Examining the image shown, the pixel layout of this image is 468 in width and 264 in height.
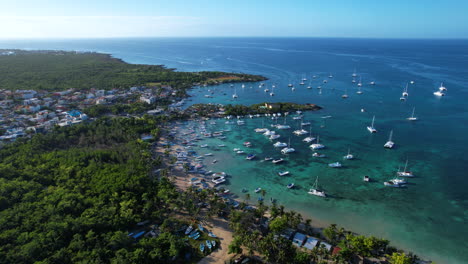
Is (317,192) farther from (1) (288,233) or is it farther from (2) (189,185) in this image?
(2) (189,185)

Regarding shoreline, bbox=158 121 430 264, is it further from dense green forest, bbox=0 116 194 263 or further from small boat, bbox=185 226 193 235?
dense green forest, bbox=0 116 194 263

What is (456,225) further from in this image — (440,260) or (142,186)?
(142,186)

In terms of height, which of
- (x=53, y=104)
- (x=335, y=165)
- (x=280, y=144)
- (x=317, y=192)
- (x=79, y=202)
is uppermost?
(x=53, y=104)

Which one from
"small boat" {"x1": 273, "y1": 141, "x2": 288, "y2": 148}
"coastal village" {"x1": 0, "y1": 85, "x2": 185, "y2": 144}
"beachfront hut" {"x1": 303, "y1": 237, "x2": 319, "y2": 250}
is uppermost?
"coastal village" {"x1": 0, "y1": 85, "x2": 185, "y2": 144}

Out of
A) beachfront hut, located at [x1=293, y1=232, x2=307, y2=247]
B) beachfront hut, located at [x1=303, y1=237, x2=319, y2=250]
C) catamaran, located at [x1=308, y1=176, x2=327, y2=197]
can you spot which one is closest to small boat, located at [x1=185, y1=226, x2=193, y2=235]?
beachfront hut, located at [x1=293, y1=232, x2=307, y2=247]

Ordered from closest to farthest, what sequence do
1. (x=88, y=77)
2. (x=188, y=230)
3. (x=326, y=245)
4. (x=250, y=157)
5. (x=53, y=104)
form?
(x=326, y=245) < (x=188, y=230) < (x=250, y=157) < (x=53, y=104) < (x=88, y=77)

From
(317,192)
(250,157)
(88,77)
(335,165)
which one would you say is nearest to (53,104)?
(88,77)

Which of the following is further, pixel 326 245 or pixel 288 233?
pixel 288 233
